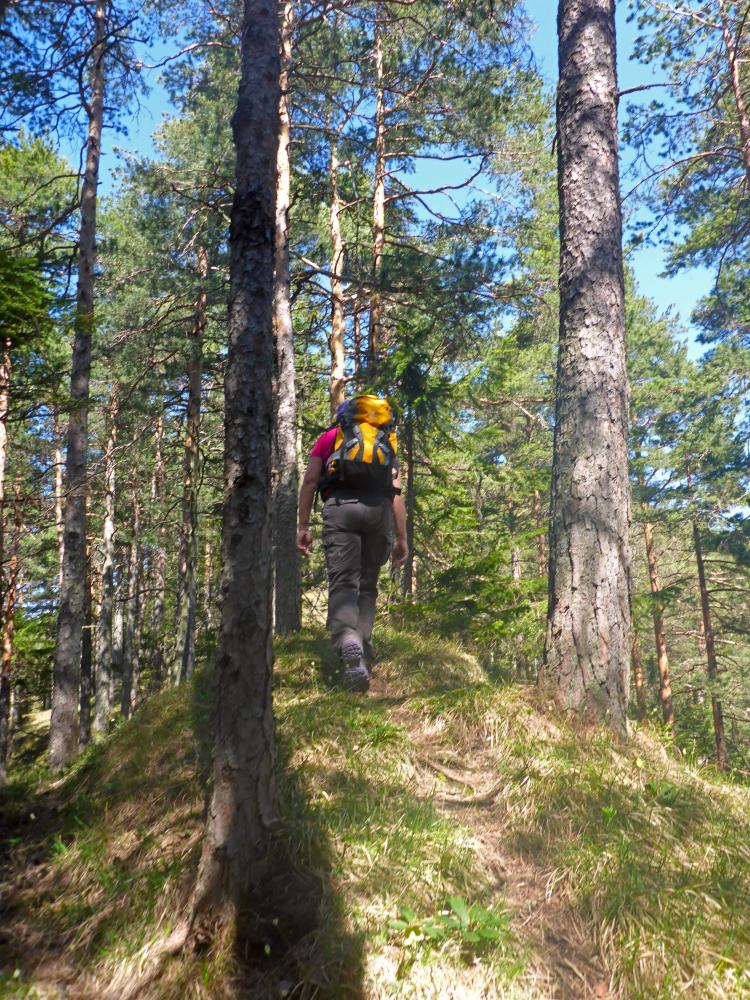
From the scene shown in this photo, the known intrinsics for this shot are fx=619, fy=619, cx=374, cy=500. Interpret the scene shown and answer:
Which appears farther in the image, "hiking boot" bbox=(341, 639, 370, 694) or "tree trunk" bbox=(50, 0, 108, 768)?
"tree trunk" bbox=(50, 0, 108, 768)

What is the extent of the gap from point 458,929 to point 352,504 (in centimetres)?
302

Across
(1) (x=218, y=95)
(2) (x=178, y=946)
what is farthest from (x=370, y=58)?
(2) (x=178, y=946)

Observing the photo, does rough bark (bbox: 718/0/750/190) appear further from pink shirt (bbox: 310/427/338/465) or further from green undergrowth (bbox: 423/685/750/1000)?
green undergrowth (bbox: 423/685/750/1000)

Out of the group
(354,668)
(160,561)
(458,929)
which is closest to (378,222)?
(354,668)

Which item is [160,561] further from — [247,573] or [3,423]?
[247,573]

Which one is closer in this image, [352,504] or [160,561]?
[352,504]

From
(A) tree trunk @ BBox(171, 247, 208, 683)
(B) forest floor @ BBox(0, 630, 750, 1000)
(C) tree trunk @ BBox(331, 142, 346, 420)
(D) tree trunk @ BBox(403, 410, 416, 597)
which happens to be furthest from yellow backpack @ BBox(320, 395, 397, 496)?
(A) tree trunk @ BBox(171, 247, 208, 683)

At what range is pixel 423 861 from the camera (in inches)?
108

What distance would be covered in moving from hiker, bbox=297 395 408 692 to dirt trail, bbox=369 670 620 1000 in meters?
0.70

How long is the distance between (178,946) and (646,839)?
208 centimetres

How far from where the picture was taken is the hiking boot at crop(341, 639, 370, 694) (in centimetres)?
470

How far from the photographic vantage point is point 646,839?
2.88 metres

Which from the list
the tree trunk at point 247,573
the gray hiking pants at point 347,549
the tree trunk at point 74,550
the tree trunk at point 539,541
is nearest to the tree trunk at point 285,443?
the gray hiking pants at point 347,549

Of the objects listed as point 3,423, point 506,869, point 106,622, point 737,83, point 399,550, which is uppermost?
point 737,83
